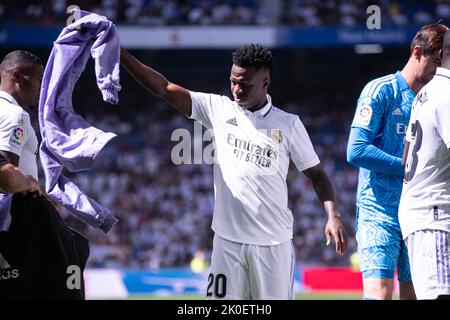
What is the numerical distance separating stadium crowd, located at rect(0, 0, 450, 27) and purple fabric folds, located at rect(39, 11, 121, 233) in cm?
1867

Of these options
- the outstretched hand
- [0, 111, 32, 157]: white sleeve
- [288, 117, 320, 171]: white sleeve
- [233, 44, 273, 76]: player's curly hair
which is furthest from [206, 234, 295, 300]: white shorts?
[0, 111, 32, 157]: white sleeve

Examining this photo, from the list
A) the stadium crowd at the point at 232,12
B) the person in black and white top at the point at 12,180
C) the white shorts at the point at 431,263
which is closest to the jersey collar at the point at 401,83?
the white shorts at the point at 431,263

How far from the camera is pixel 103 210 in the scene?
5793 mm

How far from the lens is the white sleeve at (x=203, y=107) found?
5789 mm

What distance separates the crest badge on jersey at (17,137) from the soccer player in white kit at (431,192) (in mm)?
2441

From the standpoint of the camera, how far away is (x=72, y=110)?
225 inches

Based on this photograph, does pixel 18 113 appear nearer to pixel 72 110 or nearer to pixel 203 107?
pixel 72 110

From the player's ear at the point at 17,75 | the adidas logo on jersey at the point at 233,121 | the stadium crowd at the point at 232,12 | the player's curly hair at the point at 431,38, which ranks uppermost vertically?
the stadium crowd at the point at 232,12

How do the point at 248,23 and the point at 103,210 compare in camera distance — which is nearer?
the point at 103,210

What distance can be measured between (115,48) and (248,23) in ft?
62.3

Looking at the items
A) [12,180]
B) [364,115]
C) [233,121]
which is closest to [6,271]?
[12,180]

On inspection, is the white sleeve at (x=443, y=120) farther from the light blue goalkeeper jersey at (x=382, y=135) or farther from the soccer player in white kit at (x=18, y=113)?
the soccer player in white kit at (x=18, y=113)
